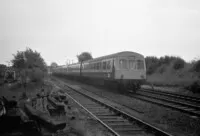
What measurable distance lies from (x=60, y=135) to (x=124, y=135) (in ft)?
5.88

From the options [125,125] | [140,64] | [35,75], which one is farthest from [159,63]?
[125,125]

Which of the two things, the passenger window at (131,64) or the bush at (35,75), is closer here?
the passenger window at (131,64)

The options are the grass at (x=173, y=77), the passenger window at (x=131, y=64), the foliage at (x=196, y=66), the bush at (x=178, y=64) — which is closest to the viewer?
the passenger window at (x=131, y=64)

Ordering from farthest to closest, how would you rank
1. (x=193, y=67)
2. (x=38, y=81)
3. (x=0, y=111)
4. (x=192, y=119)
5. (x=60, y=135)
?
(x=193, y=67) < (x=38, y=81) < (x=192, y=119) < (x=60, y=135) < (x=0, y=111)

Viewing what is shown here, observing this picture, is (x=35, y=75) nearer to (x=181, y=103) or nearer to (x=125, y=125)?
(x=181, y=103)

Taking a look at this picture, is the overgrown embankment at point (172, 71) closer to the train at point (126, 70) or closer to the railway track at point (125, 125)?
the train at point (126, 70)

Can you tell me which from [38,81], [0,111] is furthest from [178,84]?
[0,111]

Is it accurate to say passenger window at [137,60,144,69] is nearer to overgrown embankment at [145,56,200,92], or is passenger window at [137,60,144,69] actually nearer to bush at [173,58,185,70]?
overgrown embankment at [145,56,200,92]

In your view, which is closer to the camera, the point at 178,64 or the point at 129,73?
the point at 129,73

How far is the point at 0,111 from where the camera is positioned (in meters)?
4.78

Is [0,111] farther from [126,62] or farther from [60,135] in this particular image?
[126,62]

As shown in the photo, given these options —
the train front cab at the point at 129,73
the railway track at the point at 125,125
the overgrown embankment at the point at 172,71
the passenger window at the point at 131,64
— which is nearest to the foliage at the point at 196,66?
the overgrown embankment at the point at 172,71

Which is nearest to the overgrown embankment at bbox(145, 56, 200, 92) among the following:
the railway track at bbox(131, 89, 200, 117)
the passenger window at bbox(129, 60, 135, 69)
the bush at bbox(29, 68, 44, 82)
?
the passenger window at bbox(129, 60, 135, 69)

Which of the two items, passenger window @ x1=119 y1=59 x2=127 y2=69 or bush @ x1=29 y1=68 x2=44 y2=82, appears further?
bush @ x1=29 y1=68 x2=44 y2=82
